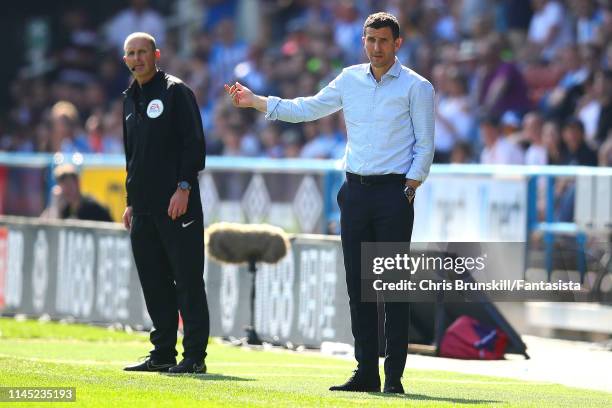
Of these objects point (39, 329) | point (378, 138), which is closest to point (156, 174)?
point (378, 138)

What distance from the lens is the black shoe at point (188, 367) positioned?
1019cm

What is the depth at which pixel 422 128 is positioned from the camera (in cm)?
915

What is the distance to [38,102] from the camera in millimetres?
26578

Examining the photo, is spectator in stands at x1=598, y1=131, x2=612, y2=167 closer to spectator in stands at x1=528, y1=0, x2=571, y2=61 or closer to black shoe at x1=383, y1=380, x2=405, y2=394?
spectator in stands at x1=528, y1=0, x2=571, y2=61

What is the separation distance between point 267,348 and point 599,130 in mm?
5400

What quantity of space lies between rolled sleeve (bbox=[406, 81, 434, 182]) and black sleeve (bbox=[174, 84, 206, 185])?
1.68 meters

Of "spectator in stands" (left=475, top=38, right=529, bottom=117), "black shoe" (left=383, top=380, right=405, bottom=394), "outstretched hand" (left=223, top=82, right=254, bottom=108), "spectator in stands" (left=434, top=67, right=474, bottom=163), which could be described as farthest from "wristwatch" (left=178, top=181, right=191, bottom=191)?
"spectator in stands" (left=475, top=38, right=529, bottom=117)

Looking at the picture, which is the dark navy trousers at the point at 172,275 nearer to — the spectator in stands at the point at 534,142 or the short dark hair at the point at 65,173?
the short dark hair at the point at 65,173

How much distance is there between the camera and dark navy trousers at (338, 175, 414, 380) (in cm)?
920

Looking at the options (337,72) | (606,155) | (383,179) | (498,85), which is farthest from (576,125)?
(383,179)

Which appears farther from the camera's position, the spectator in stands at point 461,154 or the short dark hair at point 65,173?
the spectator in stands at point 461,154

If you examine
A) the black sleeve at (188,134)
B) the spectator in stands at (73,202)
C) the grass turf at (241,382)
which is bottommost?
the grass turf at (241,382)

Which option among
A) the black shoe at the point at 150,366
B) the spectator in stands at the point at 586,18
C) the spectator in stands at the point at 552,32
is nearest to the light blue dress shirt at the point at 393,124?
the black shoe at the point at 150,366

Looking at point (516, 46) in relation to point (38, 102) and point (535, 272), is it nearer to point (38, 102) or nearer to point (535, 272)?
point (535, 272)
